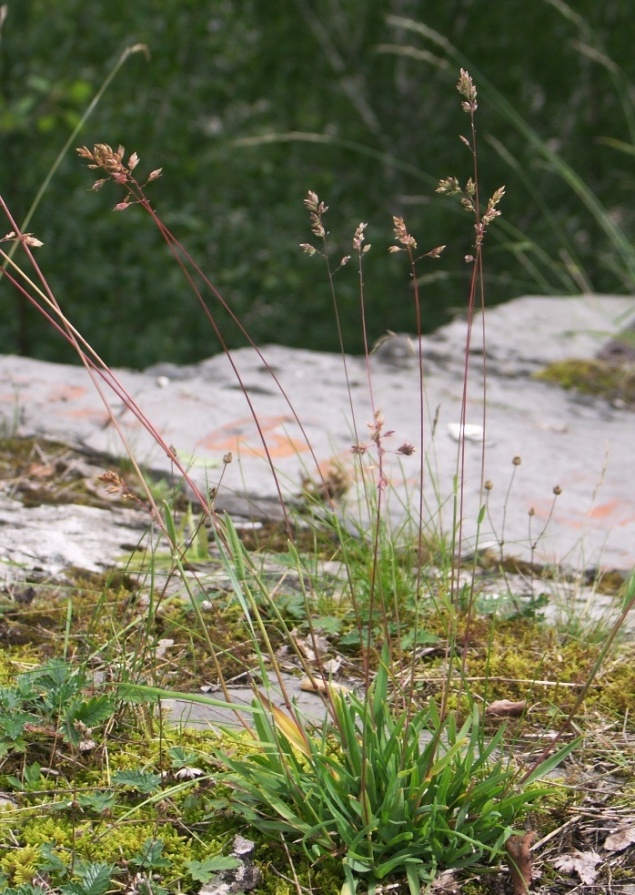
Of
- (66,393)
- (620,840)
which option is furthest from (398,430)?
(620,840)

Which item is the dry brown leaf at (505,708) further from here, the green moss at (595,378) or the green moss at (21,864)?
the green moss at (595,378)

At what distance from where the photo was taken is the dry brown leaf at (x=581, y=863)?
128 centimetres

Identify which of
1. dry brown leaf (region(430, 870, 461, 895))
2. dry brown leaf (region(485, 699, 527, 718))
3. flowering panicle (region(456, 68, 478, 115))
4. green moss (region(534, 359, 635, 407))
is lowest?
dry brown leaf (region(430, 870, 461, 895))

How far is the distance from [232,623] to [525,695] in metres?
0.50

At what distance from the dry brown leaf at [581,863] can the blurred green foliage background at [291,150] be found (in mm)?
4962

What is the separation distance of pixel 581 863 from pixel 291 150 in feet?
20.8

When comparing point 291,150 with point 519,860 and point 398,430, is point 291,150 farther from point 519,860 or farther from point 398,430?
point 519,860

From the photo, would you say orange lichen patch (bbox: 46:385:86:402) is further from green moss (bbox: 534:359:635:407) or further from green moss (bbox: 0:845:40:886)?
green moss (bbox: 0:845:40:886)

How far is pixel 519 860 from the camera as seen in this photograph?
1.25m

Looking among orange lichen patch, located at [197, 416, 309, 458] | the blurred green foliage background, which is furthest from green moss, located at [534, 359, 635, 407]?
the blurred green foliage background

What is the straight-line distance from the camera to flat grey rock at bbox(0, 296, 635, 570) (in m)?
2.30

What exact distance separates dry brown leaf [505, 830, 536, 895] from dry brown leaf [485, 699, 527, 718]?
0.93ft

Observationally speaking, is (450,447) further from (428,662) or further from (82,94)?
(82,94)

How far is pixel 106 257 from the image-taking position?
6.04 m
